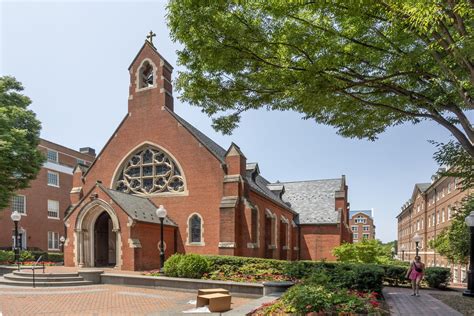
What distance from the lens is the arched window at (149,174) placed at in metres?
25.3

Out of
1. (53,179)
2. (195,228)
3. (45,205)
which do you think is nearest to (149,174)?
(195,228)

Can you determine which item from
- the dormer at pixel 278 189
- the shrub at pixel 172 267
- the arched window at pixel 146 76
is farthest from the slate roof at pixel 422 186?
the shrub at pixel 172 267

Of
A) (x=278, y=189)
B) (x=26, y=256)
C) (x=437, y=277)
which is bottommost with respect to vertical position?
(x=26, y=256)

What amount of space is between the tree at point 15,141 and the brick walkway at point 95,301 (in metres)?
12.5

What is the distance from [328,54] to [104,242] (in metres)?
21.8

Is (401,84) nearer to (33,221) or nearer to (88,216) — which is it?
(88,216)

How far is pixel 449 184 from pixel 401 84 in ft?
134

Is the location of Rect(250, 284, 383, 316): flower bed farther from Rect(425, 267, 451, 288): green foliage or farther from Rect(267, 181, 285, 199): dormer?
Rect(267, 181, 285, 199): dormer

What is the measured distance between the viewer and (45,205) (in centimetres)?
4291

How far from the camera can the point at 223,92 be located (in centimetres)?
998

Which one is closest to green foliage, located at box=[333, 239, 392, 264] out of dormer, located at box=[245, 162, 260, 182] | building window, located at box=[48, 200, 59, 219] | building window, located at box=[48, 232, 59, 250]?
dormer, located at box=[245, 162, 260, 182]

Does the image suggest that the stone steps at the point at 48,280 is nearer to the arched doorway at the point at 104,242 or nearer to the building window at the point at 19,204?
the arched doorway at the point at 104,242

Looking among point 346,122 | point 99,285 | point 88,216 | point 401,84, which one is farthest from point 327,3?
point 88,216

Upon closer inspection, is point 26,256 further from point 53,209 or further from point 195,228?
point 53,209
